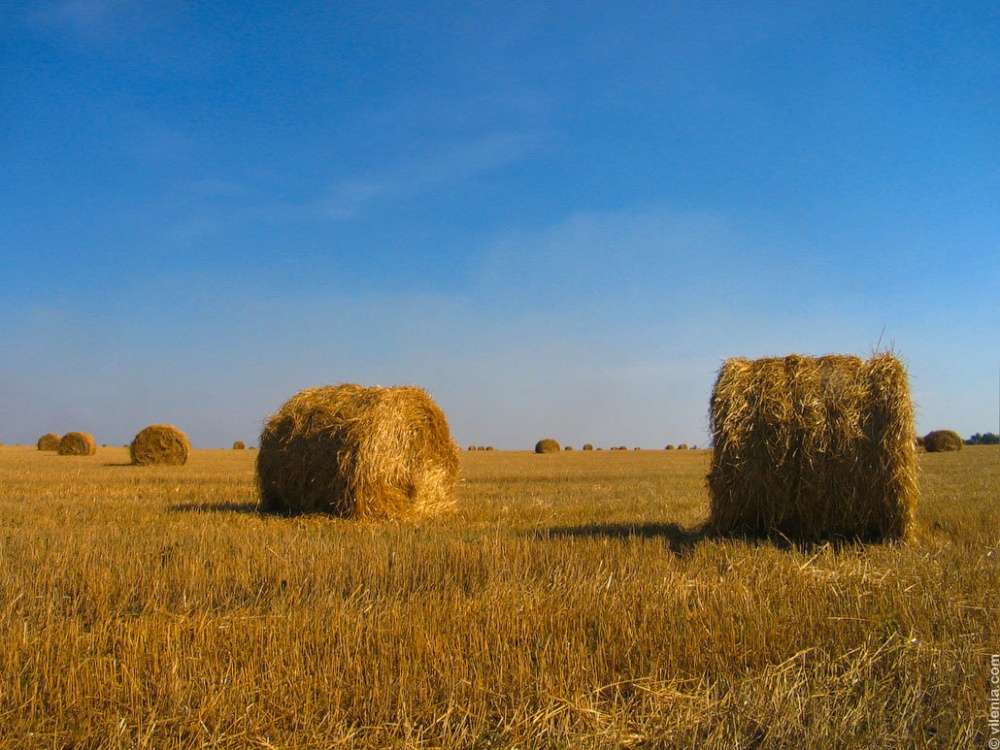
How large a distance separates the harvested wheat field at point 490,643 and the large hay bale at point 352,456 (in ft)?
9.57

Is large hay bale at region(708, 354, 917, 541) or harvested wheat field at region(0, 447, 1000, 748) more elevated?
large hay bale at region(708, 354, 917, 541)

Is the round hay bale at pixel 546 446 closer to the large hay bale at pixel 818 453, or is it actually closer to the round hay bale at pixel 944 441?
the round hay bale at pixel 944 441

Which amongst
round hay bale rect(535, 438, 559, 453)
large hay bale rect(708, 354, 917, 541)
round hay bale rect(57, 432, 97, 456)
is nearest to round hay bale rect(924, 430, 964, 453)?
round hay bale rect(535, 438, 559, 453)

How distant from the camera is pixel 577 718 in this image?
3119mm

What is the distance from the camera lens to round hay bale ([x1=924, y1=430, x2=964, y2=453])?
34.8m

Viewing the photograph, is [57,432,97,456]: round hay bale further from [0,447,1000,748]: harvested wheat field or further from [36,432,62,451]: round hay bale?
[0,447,1000,748]: harvested wheat field

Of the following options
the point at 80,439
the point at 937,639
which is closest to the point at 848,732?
the point at 937,639

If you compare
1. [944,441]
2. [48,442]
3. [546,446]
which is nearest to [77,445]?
[48,442]

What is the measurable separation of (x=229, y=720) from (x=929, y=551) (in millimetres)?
5910

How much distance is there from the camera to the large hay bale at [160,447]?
2414cm

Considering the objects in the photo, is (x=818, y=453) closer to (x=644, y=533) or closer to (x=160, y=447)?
(x=644, y=533)

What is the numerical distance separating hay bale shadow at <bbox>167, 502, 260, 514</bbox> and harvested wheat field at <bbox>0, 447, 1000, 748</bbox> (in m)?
2.94

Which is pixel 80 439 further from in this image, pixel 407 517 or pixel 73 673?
pixel 73 673

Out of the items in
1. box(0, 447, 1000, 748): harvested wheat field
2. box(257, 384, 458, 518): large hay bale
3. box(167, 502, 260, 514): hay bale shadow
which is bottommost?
box(0, 447, 1000, 748): harvested wheat field
